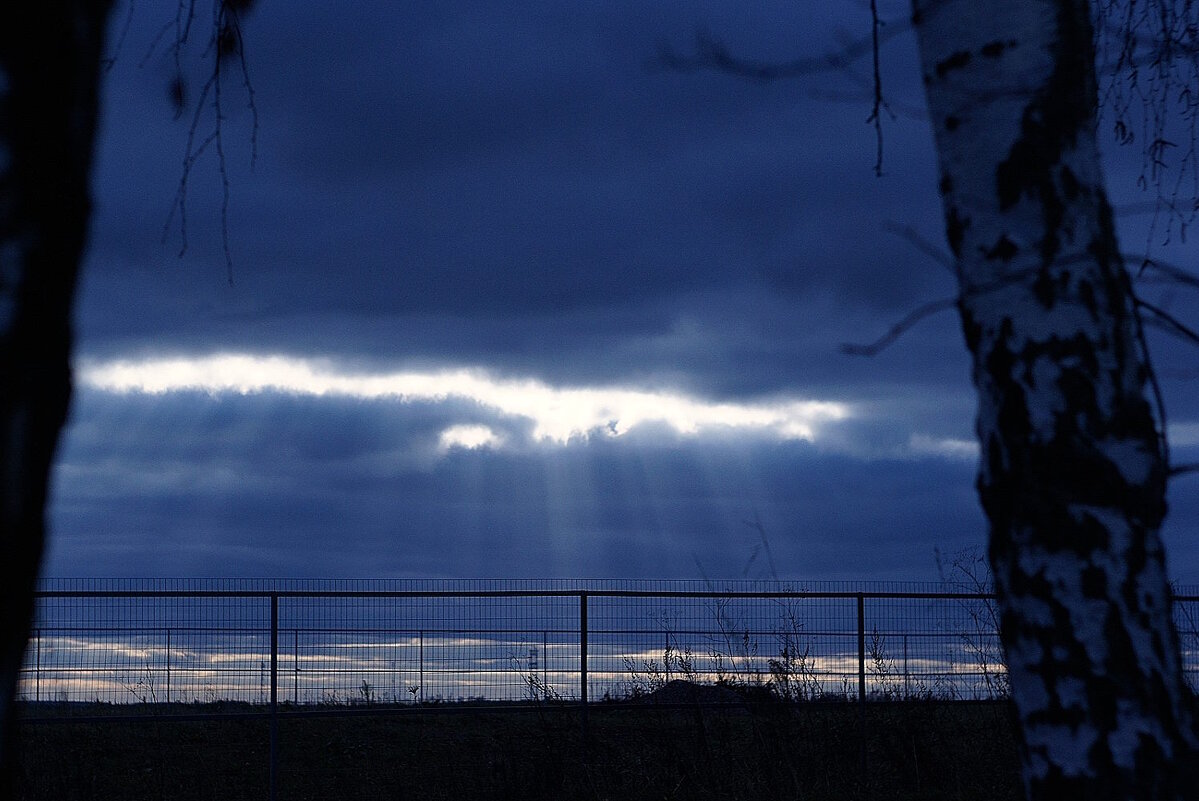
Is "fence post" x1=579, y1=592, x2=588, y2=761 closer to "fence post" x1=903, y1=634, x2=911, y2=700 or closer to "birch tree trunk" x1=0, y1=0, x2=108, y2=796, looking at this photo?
"fence post" x1=903, y1=634, x2=911, y2=700

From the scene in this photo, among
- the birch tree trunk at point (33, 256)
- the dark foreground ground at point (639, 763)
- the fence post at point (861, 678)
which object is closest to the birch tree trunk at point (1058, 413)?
the birch tree trunk at point (33, 256)

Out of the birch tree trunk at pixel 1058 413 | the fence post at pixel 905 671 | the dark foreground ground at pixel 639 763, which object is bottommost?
the dark foreground ground at pixel 639 763

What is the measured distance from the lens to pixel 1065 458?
2477mm

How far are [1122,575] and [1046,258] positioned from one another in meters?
0.73

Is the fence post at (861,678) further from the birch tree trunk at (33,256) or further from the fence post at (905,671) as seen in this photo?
the birch tree trunk at (33,256)

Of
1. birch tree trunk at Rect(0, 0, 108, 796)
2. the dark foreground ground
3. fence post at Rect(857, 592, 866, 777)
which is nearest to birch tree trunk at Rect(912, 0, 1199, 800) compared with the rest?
birch tree trunk at Rect(0, 0, 108, 796)

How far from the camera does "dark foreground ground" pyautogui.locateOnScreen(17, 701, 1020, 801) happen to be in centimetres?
951

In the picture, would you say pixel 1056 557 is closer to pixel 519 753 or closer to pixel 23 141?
pixel 23 141

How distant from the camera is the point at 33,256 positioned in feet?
5.52

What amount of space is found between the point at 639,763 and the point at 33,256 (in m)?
9.14

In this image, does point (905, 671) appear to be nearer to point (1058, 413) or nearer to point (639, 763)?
point (639, 763)

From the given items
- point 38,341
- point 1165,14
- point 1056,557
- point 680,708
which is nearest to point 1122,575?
point 1056,557

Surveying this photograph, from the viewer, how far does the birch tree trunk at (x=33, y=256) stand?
5.37 feet

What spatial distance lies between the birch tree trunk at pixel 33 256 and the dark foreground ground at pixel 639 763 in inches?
317
